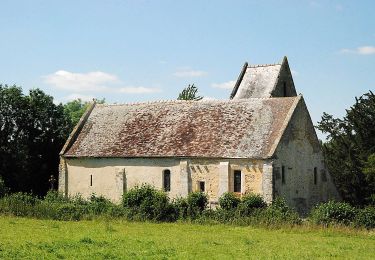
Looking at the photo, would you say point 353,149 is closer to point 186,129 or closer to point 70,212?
point 186,129

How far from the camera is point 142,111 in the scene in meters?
45.3

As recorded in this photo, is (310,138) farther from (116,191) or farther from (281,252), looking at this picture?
(281,252)

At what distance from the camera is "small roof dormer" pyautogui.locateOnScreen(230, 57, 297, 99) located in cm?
4625

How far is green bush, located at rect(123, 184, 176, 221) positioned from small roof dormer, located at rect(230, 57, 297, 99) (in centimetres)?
1533

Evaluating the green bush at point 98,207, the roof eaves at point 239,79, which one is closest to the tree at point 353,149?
the roof eaves at point 239,79

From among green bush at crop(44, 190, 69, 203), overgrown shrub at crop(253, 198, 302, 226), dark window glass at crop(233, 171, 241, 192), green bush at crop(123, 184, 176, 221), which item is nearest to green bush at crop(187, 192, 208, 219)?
green bush at crop(123, 184, 176, 221)

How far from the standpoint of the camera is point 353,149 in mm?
42031

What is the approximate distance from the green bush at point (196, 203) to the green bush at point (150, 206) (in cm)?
107

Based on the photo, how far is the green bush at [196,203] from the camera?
112ft

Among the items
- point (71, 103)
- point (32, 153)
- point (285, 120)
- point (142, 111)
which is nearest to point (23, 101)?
point (32, 153)

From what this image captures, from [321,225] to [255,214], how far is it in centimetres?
434

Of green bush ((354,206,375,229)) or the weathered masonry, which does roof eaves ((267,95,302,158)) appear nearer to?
the weathered masonry

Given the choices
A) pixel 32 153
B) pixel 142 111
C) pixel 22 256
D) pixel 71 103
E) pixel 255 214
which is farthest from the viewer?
pixel 71 103

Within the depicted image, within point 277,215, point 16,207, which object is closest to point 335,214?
point 277,215
